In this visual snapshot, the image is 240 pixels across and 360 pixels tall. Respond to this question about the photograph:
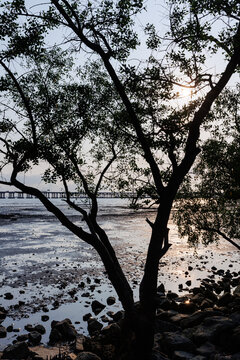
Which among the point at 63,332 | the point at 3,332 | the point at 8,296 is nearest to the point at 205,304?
the point at 63,332

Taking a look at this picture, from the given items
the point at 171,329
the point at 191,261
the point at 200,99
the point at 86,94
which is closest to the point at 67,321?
the point at 171,329

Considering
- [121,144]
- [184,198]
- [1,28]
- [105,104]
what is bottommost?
[184,198]

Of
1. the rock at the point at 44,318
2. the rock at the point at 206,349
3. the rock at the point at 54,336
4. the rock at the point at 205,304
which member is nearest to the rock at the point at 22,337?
the rock at the point at 54,336

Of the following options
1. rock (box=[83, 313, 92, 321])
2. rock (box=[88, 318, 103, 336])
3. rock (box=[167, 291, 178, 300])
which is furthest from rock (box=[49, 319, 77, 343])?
rock (box=[167, 291, 178, 300])

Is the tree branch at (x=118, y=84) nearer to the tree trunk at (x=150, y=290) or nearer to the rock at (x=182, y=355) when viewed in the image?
the tree trunk at (x=150, y=290)

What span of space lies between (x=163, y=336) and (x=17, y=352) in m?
5.26

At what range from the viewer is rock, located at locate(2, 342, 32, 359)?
10295mm

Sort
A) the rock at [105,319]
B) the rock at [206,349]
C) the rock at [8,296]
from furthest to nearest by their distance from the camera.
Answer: the rock at [8,296] → the rock at [105,319] → the rock at [206,349]

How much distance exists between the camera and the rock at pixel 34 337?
12.1m

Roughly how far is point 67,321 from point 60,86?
10.0 meters

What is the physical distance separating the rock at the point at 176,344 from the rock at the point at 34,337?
4888mm

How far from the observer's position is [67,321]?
13.3m

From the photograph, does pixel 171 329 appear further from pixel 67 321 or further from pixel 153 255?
pixel 153 255

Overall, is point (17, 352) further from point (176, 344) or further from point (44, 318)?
point (176, 344)
